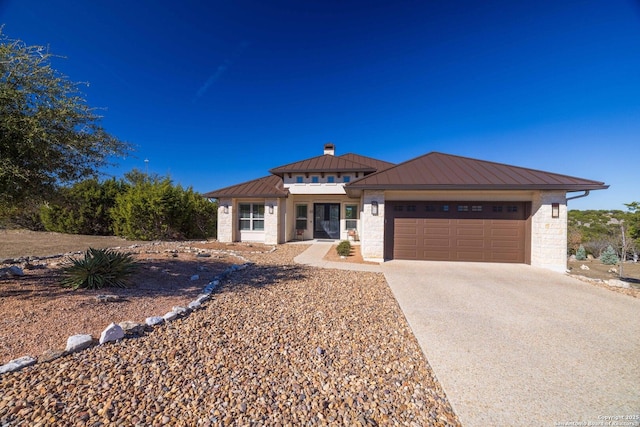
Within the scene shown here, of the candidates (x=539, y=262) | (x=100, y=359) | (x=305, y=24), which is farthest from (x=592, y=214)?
(x=100, y=359)

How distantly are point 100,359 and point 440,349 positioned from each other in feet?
12.4

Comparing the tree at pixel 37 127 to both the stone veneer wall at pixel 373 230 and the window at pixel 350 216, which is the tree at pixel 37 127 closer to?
the stone veneer wall at pixel 373 230

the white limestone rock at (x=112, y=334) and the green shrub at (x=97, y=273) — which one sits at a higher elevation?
the green shrub at (x=97, y=273)

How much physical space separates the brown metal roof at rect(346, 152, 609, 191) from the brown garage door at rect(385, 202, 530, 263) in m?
0.85

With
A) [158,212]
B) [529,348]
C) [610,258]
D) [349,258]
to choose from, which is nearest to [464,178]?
[349,258]

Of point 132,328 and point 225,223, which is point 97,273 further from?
point 225,223

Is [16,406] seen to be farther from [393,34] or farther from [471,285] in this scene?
[393,34]

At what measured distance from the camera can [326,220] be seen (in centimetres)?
1422

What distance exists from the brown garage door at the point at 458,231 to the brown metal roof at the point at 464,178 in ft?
2.79

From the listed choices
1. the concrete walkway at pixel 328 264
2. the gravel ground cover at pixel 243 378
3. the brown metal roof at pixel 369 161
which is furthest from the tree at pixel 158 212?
the gravel ground cover at pixel 243 378

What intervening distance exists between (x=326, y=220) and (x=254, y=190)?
429 centimetres

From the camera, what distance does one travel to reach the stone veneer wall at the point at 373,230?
8.62m

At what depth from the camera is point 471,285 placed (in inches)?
233

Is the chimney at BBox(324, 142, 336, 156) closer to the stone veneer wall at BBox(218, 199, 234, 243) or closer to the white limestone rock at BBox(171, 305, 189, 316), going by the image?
the stone veneer wall at BBox(218, 199, 234, 243)
